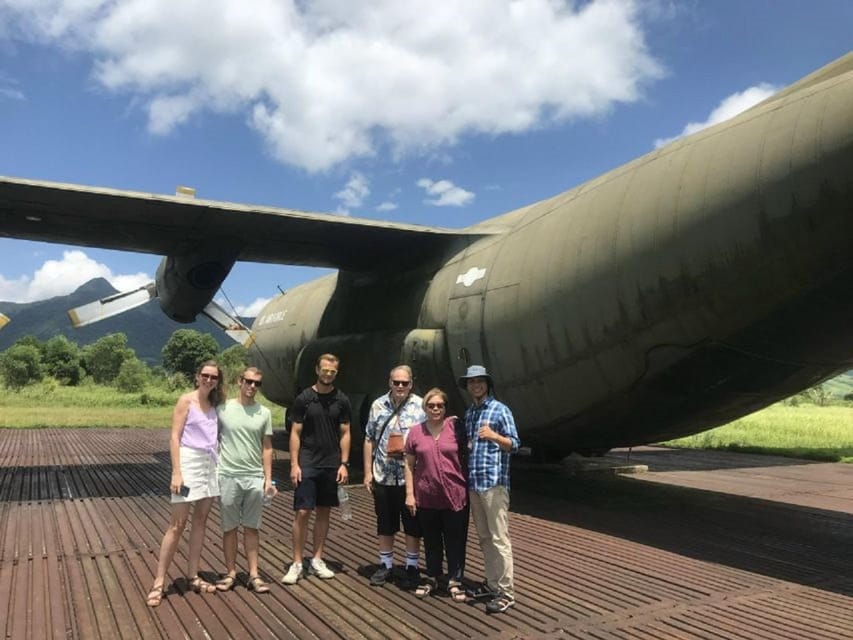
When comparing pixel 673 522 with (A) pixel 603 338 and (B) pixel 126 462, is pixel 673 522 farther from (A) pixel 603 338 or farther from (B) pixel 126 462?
(B) pixel 126 462

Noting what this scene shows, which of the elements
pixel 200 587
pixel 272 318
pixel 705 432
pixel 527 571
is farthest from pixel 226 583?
pixel 705 432

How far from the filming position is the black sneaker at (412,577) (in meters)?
6.00

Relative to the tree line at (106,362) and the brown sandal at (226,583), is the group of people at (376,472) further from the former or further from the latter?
the tree line at (106,362)

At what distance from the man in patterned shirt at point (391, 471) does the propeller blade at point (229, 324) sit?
1004 cm

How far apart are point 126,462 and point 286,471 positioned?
3.85m

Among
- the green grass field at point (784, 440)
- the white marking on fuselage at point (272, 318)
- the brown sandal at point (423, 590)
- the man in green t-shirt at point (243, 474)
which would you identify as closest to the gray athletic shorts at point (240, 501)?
the man in green t-shirt at point (243, 474)

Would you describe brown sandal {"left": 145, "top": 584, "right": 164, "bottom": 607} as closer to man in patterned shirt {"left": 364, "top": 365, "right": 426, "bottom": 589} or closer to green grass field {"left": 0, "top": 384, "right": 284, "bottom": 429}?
man in patterned shirt {"left": 364, "top": 365, "right": 426, "bottom": 589}

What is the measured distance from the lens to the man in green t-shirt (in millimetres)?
5816

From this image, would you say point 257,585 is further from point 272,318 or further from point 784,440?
point 784,440

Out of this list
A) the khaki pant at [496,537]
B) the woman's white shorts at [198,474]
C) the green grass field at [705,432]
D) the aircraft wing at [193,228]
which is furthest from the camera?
the green grass field at [705,432]

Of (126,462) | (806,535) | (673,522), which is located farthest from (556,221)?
(126,462)

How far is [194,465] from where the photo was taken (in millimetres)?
5652

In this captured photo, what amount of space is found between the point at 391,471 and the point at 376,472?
0.52ft

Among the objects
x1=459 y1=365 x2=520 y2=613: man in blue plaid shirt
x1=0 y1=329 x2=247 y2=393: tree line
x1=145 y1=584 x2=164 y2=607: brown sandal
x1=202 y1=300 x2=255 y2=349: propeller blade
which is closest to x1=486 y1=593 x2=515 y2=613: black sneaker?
x1=459 y1=365 x2=520 y2=613: man in blue plaid shirt
